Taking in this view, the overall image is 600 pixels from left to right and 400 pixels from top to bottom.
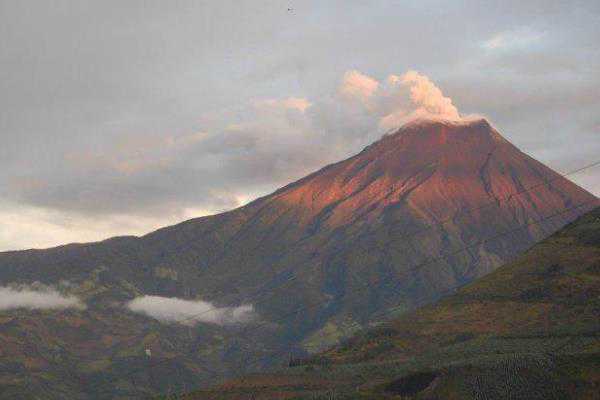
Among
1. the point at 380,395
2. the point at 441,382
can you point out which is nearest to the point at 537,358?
the point at 441,382

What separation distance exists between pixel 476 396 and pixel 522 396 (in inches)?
432

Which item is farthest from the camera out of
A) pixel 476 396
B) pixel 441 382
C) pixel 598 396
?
pixel 441 382

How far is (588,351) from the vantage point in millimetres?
194125

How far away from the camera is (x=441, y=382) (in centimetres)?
19262

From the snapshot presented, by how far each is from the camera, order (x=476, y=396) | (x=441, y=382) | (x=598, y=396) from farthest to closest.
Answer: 1. (x=441, y=382)
2. (x=476, y=396)
3. (x=598, y=396)

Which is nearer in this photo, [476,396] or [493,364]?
[476,396]

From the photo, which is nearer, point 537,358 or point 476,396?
point 476,396

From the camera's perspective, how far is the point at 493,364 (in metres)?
196

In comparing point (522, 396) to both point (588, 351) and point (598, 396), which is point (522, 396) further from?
point (588, 351)

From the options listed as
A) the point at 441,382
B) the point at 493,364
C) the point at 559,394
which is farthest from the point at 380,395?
the point at 559,394

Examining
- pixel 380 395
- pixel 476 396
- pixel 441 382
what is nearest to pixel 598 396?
pixel 476 396

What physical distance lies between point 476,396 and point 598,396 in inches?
1051

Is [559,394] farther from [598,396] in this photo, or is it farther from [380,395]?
[380,395]

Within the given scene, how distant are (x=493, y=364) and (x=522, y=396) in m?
24.6
